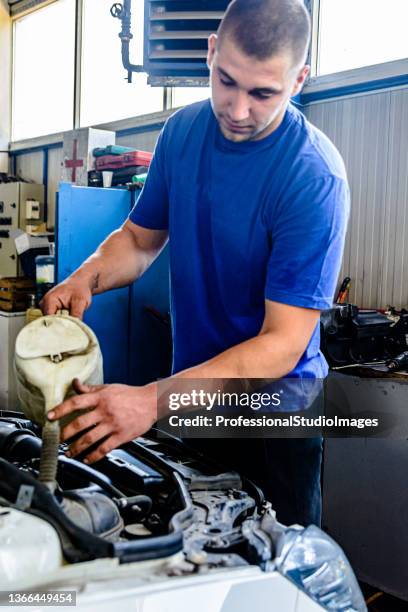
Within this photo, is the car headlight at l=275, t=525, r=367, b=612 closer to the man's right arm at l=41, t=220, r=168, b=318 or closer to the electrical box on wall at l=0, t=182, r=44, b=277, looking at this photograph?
the man's right arm at l=41, t=220, r=168, b=318

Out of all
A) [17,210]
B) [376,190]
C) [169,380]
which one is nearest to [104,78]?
[17,210]

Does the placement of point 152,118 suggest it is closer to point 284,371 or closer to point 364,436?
point 364,436

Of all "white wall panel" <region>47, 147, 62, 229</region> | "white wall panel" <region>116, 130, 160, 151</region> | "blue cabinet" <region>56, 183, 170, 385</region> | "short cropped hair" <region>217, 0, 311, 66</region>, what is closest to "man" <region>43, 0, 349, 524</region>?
"short cropped hair" <region>217, 0, 311, 66</region>

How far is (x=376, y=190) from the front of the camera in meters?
3.09

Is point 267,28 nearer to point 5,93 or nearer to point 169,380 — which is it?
point 169,380

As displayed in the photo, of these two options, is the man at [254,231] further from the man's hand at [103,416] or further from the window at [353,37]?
the window at [353,37]

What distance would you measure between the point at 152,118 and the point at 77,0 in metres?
1.71

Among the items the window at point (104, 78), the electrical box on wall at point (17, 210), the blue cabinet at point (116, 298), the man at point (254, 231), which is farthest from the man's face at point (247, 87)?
the electrical box on wall at point (17, 210)

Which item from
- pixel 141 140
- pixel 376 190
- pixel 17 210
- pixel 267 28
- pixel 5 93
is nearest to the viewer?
pixel 267 28

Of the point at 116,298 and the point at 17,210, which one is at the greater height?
the point at 17,210

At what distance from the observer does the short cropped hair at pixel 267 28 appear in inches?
47.7

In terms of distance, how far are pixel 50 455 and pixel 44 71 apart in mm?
6032

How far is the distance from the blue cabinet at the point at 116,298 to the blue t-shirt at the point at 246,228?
2.07m

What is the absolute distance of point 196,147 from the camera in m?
1.45
